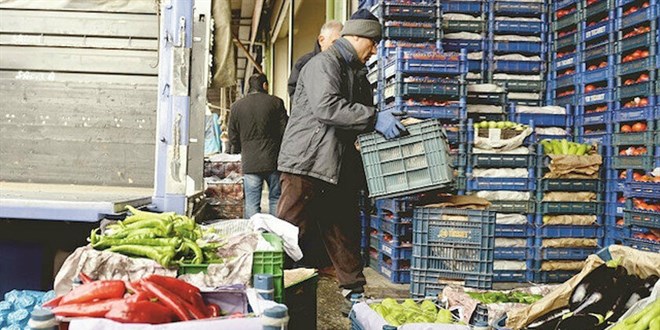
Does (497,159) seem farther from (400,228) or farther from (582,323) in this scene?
(582,323)

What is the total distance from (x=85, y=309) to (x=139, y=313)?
197 mm

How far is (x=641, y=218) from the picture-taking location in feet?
19.6

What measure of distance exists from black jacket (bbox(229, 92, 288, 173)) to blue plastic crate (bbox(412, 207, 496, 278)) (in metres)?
2.69

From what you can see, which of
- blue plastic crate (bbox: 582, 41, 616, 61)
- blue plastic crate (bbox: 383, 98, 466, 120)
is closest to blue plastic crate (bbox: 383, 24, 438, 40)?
blue plastic crate (bbox: 383, 98, 466, 120)

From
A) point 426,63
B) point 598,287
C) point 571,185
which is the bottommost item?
point 598,287

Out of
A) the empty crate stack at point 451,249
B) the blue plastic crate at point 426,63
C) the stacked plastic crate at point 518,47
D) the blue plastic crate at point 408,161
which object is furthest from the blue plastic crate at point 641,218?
the blue plastic crate at point 408,161

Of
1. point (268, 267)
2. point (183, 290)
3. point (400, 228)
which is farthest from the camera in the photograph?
point (400, 228)

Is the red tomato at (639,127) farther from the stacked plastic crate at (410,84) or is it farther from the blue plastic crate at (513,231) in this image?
the stacked plastic crate at (410,84)

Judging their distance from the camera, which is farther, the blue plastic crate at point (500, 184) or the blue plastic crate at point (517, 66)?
the blue plastic crate at point (517, 66)

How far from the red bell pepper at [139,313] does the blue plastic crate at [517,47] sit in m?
6.17

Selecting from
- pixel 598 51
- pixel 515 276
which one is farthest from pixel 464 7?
pixel 515 276

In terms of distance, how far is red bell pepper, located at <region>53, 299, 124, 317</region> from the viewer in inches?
83.9

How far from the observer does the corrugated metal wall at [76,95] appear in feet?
15.9

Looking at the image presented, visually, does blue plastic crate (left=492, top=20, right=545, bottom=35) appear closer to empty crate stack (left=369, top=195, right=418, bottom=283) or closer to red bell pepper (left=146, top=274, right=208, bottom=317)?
empty crate stack (left=369, top=195, right=418, bottom=283)
